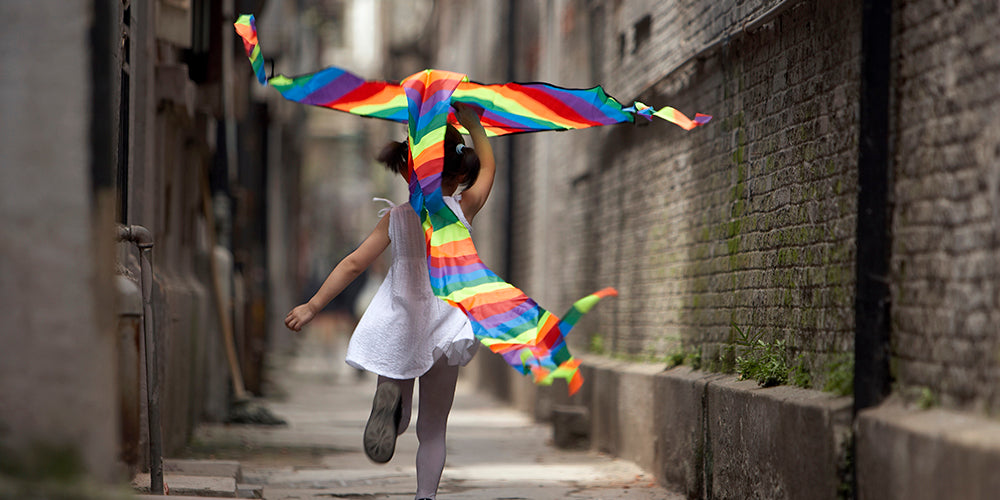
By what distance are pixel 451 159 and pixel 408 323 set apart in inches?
30.2

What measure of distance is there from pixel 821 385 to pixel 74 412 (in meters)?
3.32

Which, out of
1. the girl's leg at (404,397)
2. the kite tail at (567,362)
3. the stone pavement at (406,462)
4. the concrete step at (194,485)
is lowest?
the stone pavement at (406,462)

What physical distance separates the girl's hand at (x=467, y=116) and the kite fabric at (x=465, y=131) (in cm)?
4

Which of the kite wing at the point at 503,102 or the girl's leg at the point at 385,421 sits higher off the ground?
the kite wing at the point at 503,102

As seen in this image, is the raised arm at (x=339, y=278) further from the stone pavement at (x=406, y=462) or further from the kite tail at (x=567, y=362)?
the stone pavement at (x=406, y=462)

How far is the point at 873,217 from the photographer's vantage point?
4859 mm

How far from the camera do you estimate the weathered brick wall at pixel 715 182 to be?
5613mm

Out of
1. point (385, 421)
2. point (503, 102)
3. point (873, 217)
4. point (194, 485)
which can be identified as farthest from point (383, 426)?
point (873, 217)

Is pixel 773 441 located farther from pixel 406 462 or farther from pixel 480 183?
pixel 406 462

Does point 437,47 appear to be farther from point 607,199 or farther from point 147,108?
point 147,108

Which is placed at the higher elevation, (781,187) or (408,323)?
(781,187)

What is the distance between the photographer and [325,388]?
18.8 meters

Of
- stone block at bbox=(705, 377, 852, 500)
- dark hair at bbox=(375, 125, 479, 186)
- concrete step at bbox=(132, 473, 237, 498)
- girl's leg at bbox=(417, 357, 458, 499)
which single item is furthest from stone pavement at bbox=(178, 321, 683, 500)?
dark hair at bbox=(375, 125, 479, 186)

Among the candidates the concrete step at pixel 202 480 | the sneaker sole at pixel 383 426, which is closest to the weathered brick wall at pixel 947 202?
the sneaker sole at pixel 383 426
